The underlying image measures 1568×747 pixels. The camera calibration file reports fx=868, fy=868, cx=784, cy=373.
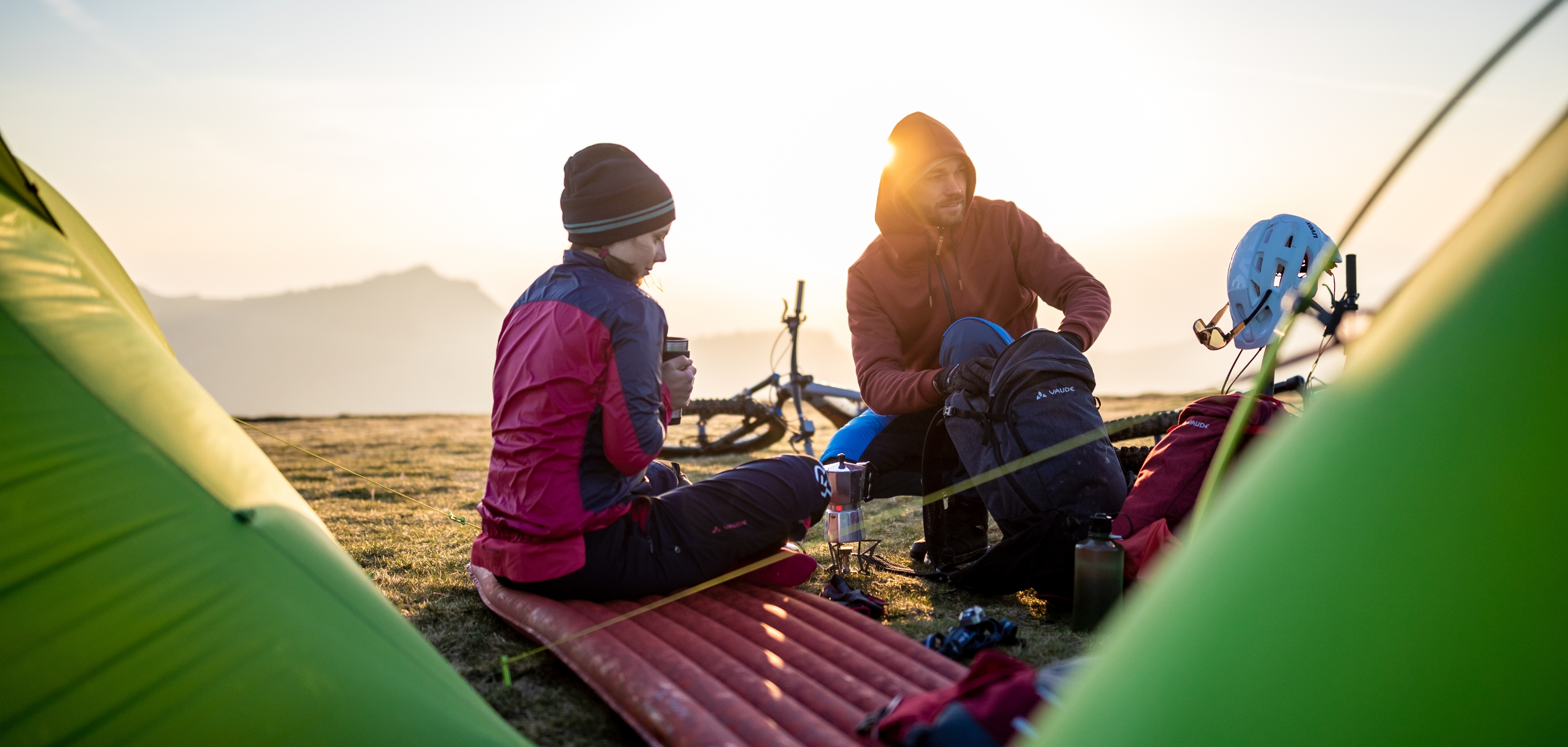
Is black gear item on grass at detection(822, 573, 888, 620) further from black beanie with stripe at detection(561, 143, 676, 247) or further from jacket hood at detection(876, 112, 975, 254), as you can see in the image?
jacket hood at detection(876, 112, 975, 254)

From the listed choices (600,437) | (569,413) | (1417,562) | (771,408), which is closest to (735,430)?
(771,408)

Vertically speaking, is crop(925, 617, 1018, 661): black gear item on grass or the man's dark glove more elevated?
the man's dark glove

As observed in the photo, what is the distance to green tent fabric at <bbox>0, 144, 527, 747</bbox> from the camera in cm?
135

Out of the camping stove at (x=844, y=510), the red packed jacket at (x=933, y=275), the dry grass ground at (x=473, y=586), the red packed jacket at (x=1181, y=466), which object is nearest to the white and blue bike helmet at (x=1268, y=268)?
the red packed jacket at (x=933, y=275)

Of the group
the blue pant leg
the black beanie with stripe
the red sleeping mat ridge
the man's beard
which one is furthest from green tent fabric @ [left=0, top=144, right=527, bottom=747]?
the man's beard

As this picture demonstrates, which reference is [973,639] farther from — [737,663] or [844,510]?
[844,510]

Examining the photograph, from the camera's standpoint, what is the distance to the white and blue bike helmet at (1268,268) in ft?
11.4

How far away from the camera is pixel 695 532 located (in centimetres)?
261

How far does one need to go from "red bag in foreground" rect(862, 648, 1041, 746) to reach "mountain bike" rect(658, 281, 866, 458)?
18.5 ft

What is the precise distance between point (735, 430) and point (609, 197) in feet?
17.2

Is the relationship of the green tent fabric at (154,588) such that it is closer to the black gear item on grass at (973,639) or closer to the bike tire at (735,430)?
the black gear item on grass at (973,639)

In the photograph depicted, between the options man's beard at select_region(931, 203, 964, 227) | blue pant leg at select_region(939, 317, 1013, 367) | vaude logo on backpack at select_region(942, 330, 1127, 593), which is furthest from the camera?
man's beard at select_region(931, 203, 964, 227)

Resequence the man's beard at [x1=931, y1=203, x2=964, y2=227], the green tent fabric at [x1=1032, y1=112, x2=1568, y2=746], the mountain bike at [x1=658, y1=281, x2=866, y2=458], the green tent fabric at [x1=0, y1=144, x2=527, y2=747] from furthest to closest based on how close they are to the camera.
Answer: the mountain bike at [x1=658, y1=281, x2=866, y2=458]
the man's beard at [x1=931, y1=203, x2=964, y2=227]
the green tent fabric at [x1=0, y1=144, x2=527, y2=747]
the green tent fabric at [x1=1032, y1=112, x2=1568, y2=746]

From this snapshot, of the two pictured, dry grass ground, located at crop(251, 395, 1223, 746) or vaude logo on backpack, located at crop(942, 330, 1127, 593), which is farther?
vaude logo on backpack, located at crop(942, 330, 1127, 593)
